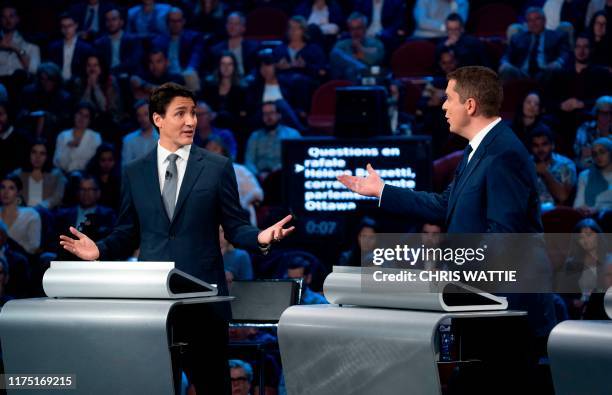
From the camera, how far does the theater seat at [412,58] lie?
7.65 metres

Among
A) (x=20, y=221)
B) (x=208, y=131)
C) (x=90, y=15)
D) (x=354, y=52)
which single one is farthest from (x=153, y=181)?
(x=90, y=15)

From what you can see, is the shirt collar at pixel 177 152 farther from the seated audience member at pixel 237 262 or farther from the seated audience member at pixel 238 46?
the seated audience member at pixel 238 46

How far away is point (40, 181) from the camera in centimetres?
744

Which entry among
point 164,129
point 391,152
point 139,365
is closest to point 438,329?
point 139,365

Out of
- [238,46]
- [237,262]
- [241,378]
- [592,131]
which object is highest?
[238,46]

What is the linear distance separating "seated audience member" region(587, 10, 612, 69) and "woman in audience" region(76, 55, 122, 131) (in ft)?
12.2

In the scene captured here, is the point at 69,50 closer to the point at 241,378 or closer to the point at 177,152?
the point at 241,378

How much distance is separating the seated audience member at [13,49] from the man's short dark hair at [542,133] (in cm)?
438

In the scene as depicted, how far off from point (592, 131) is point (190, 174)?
13.5 feet

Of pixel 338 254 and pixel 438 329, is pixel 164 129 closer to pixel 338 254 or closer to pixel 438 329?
pixel 438 329

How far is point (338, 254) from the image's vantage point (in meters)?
6.54

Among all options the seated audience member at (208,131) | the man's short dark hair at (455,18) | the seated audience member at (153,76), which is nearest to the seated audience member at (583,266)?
the man's short dark hair at (455,18)

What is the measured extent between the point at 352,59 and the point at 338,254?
1.87m

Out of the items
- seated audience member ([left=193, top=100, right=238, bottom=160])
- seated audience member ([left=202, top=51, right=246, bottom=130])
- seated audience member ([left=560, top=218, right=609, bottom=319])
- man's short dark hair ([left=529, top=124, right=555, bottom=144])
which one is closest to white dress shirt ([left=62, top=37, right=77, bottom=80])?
seated audience member ([left=202, top=51, right=246, bottom=130])
